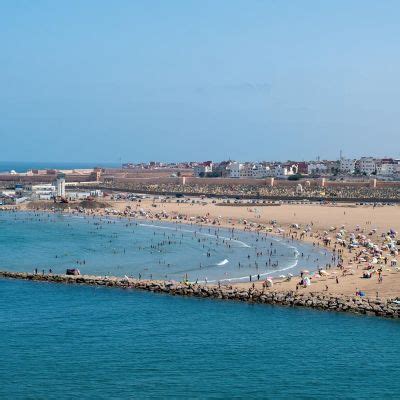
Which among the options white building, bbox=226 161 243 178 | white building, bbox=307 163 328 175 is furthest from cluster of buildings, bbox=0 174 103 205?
white building, bbox=307 163 328 175

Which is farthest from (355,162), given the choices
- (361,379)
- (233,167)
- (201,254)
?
(361,379)

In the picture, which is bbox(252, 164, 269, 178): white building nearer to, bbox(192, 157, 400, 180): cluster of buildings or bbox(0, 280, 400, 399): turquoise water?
bbox(192, 157, 400, 180): cluster of buildings

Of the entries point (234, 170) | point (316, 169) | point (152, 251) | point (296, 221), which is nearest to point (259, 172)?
point (234, 170)

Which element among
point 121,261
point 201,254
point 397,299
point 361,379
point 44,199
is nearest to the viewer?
point 361,379

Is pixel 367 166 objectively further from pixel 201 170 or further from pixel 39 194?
pixel 39 194

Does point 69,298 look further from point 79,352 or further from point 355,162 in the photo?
point 355,162

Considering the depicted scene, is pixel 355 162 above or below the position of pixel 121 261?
above
